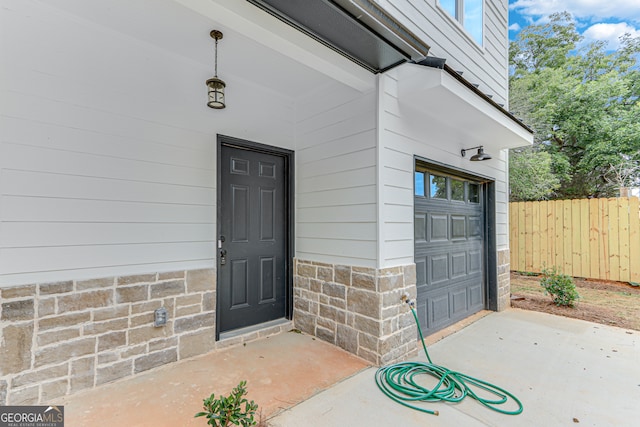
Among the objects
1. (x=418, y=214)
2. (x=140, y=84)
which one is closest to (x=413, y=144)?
(x=418, y=214)

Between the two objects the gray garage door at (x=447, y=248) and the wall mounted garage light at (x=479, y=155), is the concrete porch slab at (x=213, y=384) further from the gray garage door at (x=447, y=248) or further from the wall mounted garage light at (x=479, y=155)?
the wall mounted garage light at (x=479, y=155)

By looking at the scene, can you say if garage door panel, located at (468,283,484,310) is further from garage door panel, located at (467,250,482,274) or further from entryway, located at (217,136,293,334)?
entryway, located at (217,136,293,334)

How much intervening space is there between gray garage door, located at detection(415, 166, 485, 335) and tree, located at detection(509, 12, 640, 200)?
14.8ft

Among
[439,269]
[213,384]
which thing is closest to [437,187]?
[439,269]

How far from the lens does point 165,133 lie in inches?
105

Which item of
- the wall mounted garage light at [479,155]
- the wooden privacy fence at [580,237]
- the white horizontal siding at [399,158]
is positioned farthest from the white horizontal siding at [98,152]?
the wooden privacy fence at [580,237]

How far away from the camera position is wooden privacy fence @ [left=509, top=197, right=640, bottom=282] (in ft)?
18.0

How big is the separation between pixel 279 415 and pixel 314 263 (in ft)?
5.15

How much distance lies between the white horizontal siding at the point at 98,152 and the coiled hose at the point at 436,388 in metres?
1.98

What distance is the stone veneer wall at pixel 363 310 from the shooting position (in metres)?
2.68

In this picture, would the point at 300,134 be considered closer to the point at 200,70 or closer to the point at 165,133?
the point at 200,70

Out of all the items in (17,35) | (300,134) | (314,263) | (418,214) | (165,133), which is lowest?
(314,263)

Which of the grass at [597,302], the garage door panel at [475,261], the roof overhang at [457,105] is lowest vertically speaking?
the grass at [597,302]

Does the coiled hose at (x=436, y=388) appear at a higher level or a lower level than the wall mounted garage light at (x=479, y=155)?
lower
